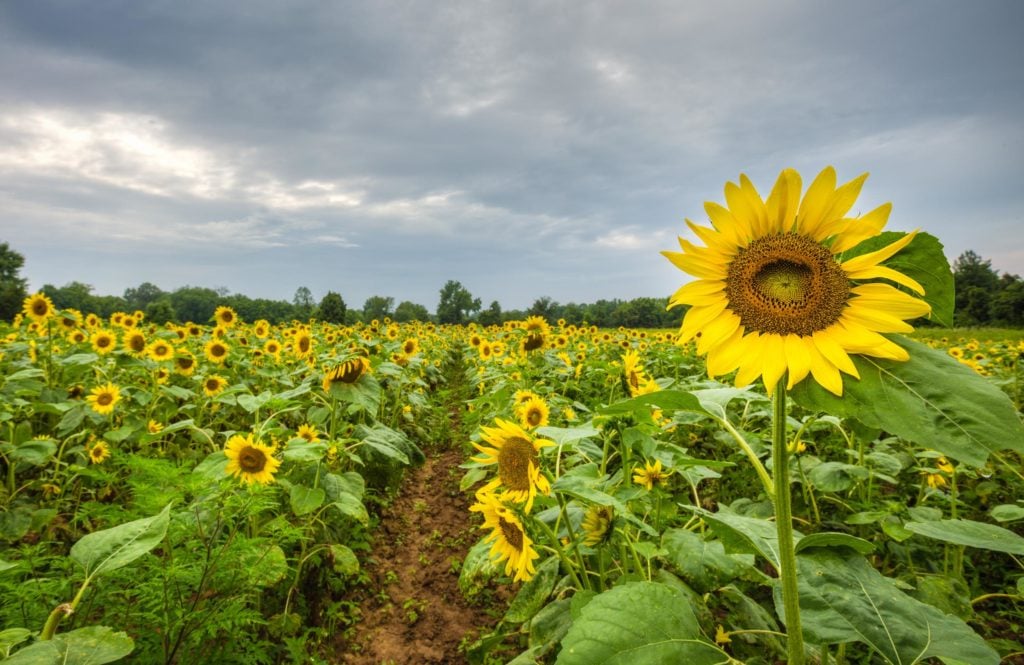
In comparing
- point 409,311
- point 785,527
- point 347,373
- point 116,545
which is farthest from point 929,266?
point 409,311

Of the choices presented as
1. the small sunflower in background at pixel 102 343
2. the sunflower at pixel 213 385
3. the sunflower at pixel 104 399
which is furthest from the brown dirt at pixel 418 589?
the small sunflower in background at pixel 102 343

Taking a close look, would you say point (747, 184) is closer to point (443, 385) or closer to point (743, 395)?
point (743, 395)

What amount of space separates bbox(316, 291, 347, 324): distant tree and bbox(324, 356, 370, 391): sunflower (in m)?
16.4

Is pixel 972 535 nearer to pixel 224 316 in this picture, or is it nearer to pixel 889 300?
pixel 889 300

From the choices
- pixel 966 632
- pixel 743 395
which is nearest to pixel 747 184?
pixel 743 395

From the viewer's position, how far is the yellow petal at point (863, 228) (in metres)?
0.95


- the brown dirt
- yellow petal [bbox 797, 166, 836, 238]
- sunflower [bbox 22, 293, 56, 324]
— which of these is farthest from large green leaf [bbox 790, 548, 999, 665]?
sunflower [bbox 22, 293, 56, 324]

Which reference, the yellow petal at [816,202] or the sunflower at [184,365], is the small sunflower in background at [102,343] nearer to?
the sunflower at [184,365]

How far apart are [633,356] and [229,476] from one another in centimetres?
259

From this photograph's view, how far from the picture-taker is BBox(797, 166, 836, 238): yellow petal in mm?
993

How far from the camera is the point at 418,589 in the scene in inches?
133

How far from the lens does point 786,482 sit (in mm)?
1043

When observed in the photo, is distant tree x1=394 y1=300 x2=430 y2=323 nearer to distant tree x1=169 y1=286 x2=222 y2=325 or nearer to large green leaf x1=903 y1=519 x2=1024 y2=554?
distant tree x1=169 y1=286 x2=222 y2=325

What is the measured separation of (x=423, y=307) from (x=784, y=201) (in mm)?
44404
